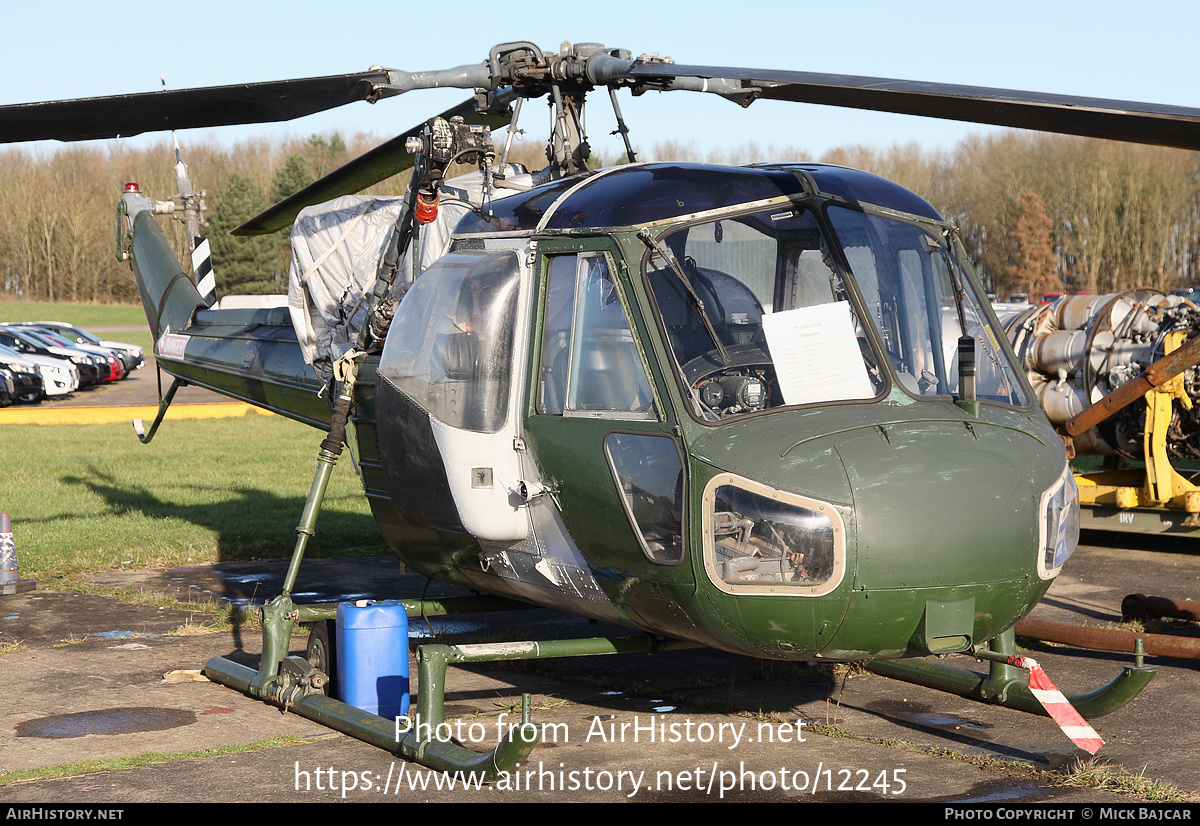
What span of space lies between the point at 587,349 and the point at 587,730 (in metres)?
1.89

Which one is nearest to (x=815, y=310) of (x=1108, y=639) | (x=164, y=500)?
(x=1108, y=639)

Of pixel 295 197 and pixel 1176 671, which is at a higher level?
pixel 295 197

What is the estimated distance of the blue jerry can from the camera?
5.91 metres

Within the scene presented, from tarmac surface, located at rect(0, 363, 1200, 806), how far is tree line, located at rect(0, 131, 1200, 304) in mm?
31361

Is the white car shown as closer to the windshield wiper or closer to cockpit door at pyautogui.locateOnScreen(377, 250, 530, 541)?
cockpit door at pyautogui.locateOnScreen(377, 250, 530, 541)

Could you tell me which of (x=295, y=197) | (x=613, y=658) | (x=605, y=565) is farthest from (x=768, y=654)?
(x=295, y=197)

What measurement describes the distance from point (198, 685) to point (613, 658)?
247cm

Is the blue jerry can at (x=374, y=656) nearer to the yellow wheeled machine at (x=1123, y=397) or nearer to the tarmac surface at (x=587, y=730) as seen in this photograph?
the tarmac surface at (x=587, y=730)

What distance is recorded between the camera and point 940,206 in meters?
58.2

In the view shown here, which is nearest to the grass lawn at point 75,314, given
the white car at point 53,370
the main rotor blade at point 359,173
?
the white car at point 53,370

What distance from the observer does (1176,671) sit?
22.9ft

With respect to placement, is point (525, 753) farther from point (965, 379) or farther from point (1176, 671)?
point (1176, 671)

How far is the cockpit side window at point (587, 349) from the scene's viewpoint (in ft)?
16.7

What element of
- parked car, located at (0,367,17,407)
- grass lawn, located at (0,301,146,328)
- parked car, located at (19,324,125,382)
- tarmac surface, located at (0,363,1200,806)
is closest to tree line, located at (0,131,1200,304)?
grass lawn, located at (0,301,146,328)
